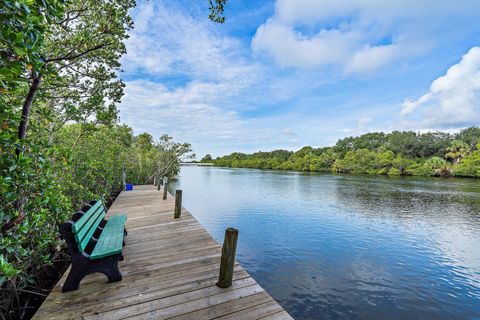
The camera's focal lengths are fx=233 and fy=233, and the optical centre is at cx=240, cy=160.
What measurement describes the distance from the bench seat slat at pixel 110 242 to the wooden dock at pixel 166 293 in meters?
0.44

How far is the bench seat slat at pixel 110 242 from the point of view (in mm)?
2915

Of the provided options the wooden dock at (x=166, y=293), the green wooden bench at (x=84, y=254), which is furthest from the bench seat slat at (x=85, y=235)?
the wooden dock at (x=166, y=293)

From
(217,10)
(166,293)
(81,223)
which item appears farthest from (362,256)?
(217,10)

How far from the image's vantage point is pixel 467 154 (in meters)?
40.6

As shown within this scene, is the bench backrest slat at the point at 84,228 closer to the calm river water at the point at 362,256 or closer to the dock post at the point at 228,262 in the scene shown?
the dock post at the point at 228,262

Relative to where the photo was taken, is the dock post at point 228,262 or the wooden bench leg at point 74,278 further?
the dock post at point 228,262

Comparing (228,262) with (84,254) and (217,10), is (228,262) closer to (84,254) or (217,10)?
(84,254)

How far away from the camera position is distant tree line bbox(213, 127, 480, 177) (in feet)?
132

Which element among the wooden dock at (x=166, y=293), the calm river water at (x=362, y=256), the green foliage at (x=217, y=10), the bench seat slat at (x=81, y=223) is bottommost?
the calm river water at (x=362, y=256)

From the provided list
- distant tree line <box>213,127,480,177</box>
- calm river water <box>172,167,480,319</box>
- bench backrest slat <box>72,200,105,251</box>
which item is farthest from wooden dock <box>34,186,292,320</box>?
distant tree line <box>213,127,480,177</box>

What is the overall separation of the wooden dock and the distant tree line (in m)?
48.1

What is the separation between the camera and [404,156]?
4866 cm

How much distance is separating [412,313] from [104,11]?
8461mm

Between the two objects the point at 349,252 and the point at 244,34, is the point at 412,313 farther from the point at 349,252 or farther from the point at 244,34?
the point at 244,34
